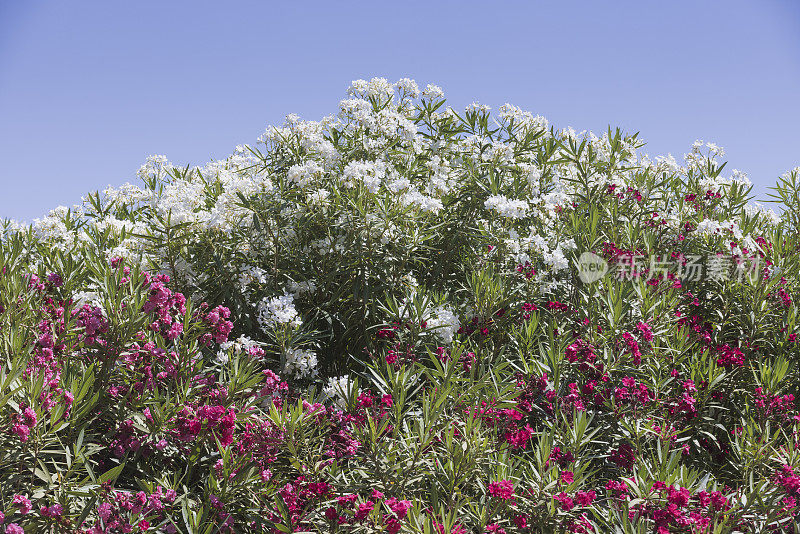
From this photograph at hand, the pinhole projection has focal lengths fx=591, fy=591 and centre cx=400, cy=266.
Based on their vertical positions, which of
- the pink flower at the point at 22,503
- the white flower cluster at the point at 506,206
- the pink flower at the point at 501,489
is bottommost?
the pink flower at the point at 22,503

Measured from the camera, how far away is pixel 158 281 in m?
3.08

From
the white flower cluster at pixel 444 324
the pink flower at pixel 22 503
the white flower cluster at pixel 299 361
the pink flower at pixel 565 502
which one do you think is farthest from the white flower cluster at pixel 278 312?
the pink flower at pixel 565 502

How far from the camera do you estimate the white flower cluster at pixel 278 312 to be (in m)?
3.45

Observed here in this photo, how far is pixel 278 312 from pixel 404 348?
0.79 meters

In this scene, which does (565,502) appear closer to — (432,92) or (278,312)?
(278,312)

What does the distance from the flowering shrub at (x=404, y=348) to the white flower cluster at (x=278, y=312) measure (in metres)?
0.02

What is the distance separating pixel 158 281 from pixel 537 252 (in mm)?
2426

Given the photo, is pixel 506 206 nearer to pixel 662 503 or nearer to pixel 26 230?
pixel 662 503

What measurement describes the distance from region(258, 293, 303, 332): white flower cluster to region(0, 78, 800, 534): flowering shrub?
2 cm

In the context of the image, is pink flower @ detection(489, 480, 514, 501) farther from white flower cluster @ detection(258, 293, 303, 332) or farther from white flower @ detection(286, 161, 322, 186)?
white flower @ detection(286, 161, 322, 186)

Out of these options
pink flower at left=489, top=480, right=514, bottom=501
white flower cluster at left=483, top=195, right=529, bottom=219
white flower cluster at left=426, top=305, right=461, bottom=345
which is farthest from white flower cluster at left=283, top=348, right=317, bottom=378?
white flower cluster at left=483, top=195, right=529, bottom=219

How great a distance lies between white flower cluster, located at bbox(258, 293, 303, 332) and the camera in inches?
136

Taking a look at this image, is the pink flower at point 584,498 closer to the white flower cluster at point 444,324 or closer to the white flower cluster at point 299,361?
the white flower cluster at point 444,324

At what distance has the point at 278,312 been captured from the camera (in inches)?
136
